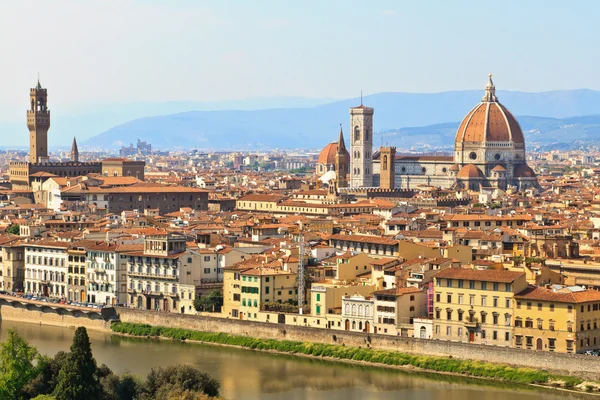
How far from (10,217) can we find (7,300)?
23.5 m

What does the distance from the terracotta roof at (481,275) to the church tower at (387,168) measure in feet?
225

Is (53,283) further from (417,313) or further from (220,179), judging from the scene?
(220,179)

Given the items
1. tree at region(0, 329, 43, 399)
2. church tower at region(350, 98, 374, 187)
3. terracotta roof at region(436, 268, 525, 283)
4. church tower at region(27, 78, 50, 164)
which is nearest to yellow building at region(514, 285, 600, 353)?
terracotta roof at region(436, 268, 525, 283)

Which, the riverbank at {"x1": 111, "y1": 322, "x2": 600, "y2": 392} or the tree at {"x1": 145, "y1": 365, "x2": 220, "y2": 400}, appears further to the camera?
the riverbank at {"x1": 111, "y1": 322, "x2": 600, "y2": 392}

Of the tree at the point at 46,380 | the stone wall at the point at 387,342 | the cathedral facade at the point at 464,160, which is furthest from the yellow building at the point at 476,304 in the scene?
the cathedral facade at the point at 464,160

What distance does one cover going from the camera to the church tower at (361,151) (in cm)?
11138

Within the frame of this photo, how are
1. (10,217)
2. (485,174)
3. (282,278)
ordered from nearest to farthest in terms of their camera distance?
1. (282,278)
2. (10,217)
3. (485,174)

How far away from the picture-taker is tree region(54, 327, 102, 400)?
28516 mm

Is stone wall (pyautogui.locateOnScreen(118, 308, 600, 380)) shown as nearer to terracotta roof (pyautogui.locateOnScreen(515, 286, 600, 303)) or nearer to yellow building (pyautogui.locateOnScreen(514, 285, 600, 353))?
yellow building (pyautogui.locateOnScreen(514, 285, 600, 353))

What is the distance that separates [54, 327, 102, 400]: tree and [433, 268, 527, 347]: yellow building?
11.3 meters

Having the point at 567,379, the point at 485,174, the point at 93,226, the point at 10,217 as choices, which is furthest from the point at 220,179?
the point at 567,379

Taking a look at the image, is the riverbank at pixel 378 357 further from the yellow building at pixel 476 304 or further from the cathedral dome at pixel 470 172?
the cathedral dome at pixel 470 172

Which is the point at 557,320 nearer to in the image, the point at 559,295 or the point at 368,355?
the point at 559,295

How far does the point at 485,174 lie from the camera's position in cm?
11394
